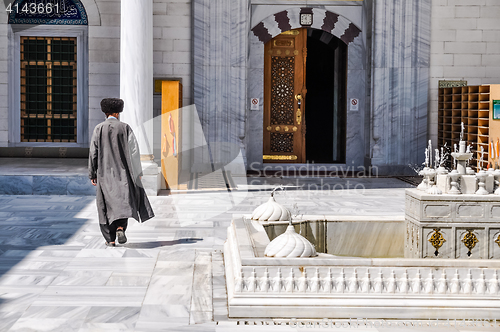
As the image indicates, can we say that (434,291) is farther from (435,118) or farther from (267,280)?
(435,118)

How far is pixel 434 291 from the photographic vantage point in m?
3.81

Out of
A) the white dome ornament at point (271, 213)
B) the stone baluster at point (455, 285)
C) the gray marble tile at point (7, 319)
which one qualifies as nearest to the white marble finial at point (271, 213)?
the white dome ornament at point (271, 213)

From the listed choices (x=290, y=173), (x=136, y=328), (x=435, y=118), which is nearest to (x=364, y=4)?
Result: (x=435, y=118)

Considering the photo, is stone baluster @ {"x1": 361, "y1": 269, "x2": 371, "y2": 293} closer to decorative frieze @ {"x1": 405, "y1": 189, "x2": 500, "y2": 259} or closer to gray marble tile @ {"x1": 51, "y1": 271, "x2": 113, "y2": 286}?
decorative frieze @ {"x1": 405, "y1": 189, "x2": 500, "y2": 259}

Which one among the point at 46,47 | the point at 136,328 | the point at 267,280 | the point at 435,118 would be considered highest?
the point at 46,47

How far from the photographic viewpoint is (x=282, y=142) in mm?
13266

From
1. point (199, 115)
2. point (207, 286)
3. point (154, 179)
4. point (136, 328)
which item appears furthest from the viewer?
point (199, 115)

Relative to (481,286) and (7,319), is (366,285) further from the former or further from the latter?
(7,319)

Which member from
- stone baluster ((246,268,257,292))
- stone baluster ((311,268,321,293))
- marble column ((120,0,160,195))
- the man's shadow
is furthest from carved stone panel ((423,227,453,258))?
marble column ((120,0,160,195))

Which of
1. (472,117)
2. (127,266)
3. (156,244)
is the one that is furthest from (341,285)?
(472,117)

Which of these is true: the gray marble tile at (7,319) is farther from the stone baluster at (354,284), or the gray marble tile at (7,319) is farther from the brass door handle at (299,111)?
the brass door handle at (299,111)

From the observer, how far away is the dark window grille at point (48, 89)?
12.6 m

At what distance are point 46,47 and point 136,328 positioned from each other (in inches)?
395

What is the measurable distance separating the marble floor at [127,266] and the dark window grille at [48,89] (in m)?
4.03
